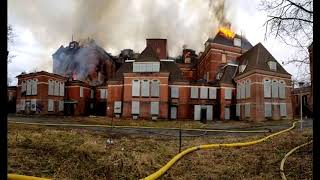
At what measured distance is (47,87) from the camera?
4912 centimetres

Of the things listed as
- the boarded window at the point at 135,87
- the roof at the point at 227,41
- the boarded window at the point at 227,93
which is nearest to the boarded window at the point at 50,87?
the boarded window at the point at 135,87

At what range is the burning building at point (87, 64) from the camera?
213 feet

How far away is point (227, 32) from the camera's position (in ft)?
201

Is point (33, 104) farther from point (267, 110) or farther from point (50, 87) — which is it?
point (267, 110)

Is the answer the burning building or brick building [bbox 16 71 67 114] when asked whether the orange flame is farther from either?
brick building [bbox 16 71 67 114]

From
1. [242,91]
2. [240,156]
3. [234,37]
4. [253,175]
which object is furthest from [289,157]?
[234,37]

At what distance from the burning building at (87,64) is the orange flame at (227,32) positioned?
24.1 m

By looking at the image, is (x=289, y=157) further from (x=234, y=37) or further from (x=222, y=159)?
(x=234, y=37)

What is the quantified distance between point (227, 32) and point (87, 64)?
28.2 m

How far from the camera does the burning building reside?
64.8 meters

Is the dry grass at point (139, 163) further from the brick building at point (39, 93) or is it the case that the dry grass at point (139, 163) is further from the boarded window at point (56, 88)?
the boarded window at point (56, 88)

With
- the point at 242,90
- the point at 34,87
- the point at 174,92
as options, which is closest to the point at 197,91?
the point at 174,92
